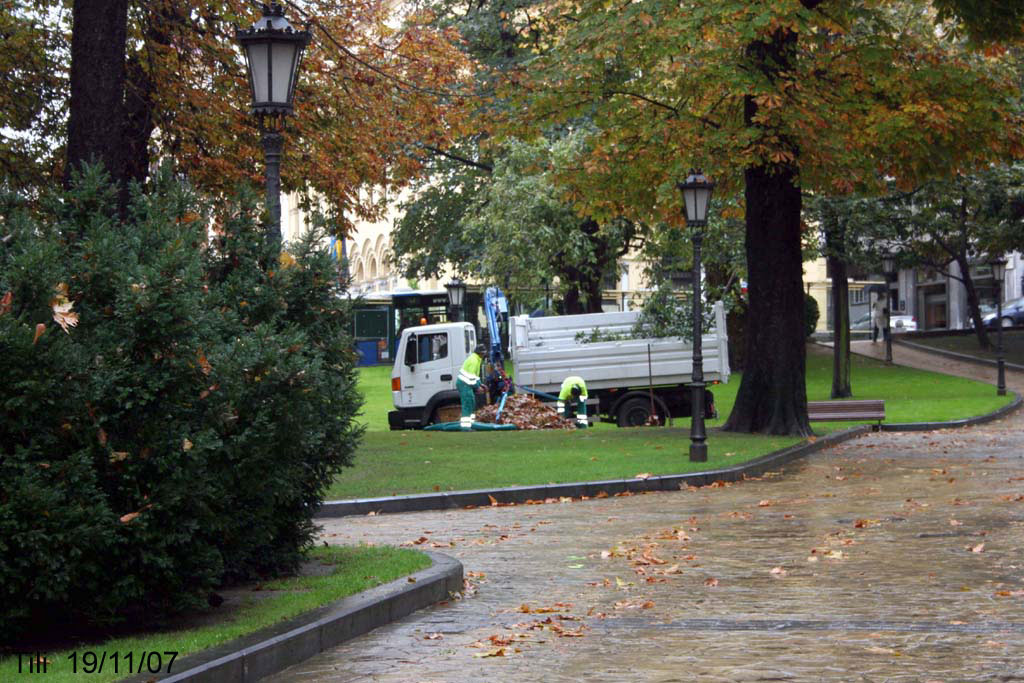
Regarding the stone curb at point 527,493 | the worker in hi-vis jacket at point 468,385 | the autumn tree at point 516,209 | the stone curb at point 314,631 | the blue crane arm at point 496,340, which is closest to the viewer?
the stone curb at point 314,631

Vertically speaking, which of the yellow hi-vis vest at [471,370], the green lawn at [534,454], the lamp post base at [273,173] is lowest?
the green lawn at [534,454]

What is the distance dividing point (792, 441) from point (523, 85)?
745 cm

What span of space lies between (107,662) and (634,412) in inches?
998

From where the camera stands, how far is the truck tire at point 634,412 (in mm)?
31562

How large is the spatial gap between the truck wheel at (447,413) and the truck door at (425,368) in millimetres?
→ 868

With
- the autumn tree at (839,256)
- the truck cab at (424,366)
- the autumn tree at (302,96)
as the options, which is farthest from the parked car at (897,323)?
the autumn tree at (302,96)

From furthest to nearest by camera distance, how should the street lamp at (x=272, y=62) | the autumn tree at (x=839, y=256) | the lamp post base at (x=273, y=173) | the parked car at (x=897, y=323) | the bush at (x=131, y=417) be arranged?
the parked car at (x=897, y=323), the autumn tree at (x=839, y=256), the street lamp at (x=272, y=62), the lamp post base at (x=273, y=173), the bush at (x=131, y=417)

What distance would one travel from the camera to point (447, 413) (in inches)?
1225

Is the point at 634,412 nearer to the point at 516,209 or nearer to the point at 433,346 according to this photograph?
the point at 433,346

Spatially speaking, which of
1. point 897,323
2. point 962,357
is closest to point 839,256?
point 962,357

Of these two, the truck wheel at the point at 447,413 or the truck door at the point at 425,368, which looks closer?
the truck wheel at the point at 447,413

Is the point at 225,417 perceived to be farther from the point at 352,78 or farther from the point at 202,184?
the point at 352,78

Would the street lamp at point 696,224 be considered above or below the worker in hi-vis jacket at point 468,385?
above

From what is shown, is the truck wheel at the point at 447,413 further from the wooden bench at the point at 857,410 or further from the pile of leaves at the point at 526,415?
the wooden bench at the point at 857,410
